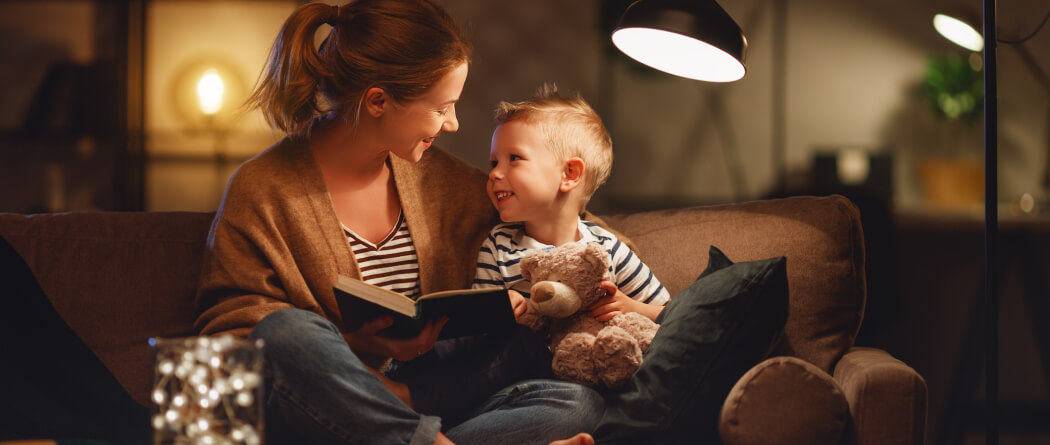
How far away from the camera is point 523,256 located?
1569mm

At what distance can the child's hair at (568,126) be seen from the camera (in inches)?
62.9

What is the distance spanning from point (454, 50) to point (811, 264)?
77 cm

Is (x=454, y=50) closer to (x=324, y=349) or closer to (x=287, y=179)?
(x=287, y=179)

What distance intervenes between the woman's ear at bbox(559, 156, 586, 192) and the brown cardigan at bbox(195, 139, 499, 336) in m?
0.23

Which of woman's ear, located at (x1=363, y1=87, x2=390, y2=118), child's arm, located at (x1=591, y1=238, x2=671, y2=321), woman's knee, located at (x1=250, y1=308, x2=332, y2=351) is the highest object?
woman's ear, located at (x1=363, y1=87, x2=390, y2=118)

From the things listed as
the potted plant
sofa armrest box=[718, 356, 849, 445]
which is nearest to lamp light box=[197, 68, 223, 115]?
sofa armrest box=[718, 356, 849, 445]

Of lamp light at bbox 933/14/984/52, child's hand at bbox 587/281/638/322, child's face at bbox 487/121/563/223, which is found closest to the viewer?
child's hand at bbox 587/281/638/322

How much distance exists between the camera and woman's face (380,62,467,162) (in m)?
1.51

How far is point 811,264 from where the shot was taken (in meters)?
1.53

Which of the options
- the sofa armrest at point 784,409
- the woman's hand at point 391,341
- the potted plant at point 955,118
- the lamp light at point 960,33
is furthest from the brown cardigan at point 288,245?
the potted plant at point 955,118

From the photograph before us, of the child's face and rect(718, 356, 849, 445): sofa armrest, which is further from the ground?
the child's face

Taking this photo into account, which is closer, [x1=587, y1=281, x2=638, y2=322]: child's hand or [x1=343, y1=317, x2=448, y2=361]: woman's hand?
[x1=343, y1=317, x2=448, y2=361]: woman's hand

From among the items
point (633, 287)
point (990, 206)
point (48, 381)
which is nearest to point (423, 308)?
point (633, 287)

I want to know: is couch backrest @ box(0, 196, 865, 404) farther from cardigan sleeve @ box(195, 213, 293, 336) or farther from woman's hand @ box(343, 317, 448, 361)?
woman's hand @ box(343, 317, 448, 361)
